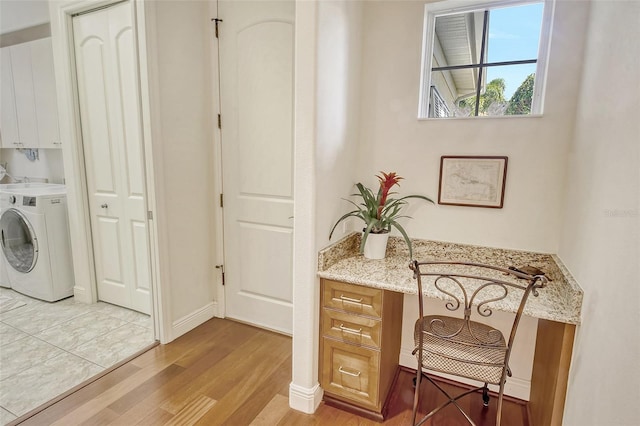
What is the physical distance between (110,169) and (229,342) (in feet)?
5.58

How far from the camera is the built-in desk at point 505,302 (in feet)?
4.44

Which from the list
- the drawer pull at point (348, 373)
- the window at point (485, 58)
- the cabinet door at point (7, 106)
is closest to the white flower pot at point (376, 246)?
the drawer pull at point (348, 373)

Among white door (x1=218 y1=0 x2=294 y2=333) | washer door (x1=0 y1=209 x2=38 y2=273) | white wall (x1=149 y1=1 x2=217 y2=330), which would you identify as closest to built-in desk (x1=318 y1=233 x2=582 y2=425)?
white door (x1=218 y1=0 x2=294 y2=333)

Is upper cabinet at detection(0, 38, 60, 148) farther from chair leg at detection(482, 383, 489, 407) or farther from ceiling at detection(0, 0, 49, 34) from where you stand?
chair leg at detection(482, 383, 489, 407)

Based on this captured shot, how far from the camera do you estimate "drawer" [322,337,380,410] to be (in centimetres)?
172

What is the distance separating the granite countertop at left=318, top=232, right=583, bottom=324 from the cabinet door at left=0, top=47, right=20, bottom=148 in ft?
11.6

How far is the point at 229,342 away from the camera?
8.11 feet

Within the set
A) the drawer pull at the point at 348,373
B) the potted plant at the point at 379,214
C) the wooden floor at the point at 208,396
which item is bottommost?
the wooden floor at the point at 208,396

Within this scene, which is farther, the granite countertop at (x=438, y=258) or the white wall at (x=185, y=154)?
the white wall at (x=185, y=154)

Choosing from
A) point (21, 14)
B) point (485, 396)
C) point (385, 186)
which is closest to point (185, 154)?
point (385, 186)

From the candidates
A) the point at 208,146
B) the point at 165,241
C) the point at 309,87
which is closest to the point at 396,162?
the point at 309,87

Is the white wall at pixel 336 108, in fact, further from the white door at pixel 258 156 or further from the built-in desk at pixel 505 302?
the white door at pixel 258 156

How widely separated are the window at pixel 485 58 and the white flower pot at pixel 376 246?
783 millimetres

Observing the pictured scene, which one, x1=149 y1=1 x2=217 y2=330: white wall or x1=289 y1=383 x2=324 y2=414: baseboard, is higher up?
x1=149 y1=1 x2=217 y2=330: white wall
